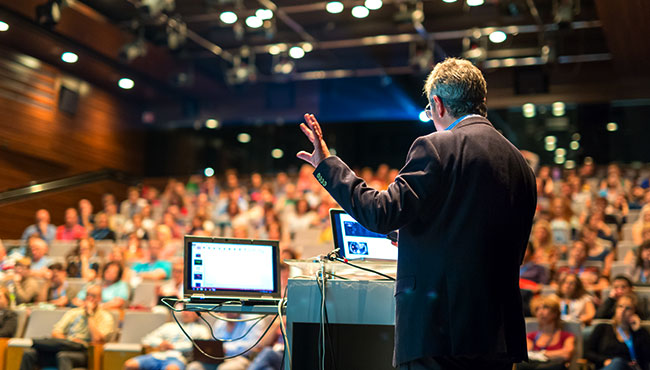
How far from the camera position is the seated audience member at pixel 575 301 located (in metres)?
5.02

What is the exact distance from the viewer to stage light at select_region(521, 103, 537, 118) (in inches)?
418

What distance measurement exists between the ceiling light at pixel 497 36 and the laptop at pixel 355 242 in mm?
7035

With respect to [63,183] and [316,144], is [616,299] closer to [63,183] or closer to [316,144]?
[316,144]

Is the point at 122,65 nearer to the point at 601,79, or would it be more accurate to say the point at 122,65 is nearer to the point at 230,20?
the point at 230,20

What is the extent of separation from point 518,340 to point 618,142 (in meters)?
9.41

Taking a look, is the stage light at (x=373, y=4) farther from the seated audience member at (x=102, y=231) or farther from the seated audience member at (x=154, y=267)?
the seated audience member at (x=102, y=231)

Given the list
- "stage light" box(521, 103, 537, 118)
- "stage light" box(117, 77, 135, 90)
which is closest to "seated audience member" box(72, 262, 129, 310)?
"stage light" box(117, 77, 135, 90)

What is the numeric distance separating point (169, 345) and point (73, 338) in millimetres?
878

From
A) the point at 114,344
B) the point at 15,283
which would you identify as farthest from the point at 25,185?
the point at 114,344

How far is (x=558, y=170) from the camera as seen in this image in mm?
10008

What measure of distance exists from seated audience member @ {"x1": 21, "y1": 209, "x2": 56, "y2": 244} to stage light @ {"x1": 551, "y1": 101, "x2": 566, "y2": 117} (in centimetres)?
718

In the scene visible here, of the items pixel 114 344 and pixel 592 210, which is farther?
pixel 592 210

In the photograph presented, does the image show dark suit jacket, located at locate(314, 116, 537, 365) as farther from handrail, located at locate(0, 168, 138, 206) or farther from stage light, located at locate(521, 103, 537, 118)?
stage light, located at locate(521, 103, 537, 118)

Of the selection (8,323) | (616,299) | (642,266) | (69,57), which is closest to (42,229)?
(69,57)
